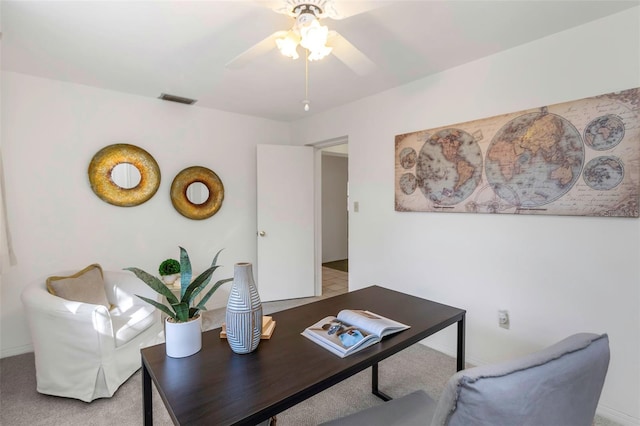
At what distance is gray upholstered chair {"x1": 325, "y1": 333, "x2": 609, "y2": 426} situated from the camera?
566 mm

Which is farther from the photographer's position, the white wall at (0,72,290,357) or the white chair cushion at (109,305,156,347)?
the white wall at (0,72,290,357)

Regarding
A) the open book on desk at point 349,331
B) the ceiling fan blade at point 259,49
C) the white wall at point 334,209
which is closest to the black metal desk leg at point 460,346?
the open book on desk at point 349,331

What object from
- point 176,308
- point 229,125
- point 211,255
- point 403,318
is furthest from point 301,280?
point 176,308

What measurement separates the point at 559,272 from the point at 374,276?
1.49 meters

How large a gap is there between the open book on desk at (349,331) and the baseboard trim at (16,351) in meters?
2.70

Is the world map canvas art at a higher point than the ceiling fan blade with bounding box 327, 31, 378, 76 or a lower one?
lower

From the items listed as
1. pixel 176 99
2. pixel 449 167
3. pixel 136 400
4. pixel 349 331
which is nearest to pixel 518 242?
pixel 449 167

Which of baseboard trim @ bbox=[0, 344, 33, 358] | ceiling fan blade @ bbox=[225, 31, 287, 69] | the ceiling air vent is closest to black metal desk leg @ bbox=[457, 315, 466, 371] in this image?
ceiling fan blade @ bbox=[225, 31, 287, 69]

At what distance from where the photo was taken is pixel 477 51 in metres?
2.07

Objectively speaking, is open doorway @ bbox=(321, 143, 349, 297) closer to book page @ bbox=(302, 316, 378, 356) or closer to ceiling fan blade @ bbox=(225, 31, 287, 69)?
ceiling fan blade @ bbox=(225, 31, 287, 69)

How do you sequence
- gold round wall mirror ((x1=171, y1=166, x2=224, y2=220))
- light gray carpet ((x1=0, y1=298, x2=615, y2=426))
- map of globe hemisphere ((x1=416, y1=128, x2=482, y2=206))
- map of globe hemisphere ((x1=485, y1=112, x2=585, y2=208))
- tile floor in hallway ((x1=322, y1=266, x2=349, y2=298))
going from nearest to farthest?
light gray carpet ((x1=0, y1=298, x2=615, y2=426)), map of globe hemisphere ((x1=485, y1=112, x2=585, y2=208)), map of globe hemisphere ((x1=416, y1=128, x2=482, y2=206)), gold round wall mirror ((x1=171, y1=166, x2=224, y2=220)), tile floor in hallway ((x1=322, y1=266, x2=349, y2=298))

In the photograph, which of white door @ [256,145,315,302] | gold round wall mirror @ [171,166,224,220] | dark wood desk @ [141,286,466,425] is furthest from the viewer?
white door @ [256,145,315,302]

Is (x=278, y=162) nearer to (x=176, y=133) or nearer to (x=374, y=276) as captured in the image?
(x=176, y=133)

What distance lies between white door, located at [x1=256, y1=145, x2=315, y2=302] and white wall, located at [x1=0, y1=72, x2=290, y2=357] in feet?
1.01
